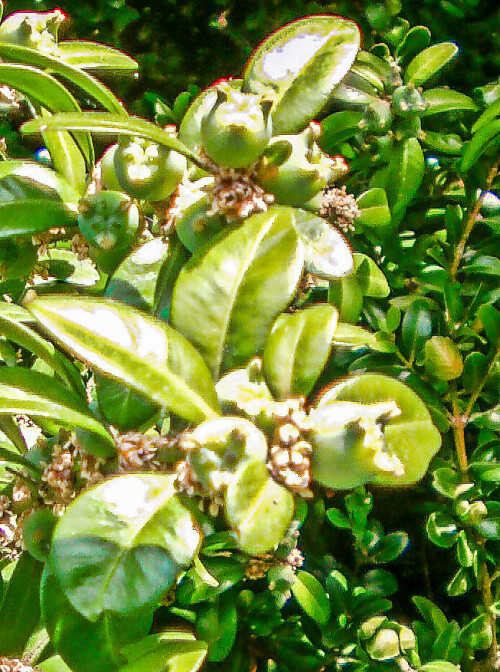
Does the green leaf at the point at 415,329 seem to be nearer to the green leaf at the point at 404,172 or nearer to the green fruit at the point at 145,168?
the green leaf at the point at 404,172

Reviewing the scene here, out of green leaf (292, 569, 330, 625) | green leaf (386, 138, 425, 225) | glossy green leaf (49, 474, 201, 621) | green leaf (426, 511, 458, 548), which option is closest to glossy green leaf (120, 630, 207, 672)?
glossy green leaf (49, 474, 201, 621)

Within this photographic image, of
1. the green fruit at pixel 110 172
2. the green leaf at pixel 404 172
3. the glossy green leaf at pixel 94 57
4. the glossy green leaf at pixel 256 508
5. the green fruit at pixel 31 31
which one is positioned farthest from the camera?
the green leaf at pixel 404 172

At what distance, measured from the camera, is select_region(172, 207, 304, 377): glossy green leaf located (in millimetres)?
652

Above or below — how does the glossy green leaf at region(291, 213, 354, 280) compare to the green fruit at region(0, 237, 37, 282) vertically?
above

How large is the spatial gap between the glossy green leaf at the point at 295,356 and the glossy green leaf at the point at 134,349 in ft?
0.25

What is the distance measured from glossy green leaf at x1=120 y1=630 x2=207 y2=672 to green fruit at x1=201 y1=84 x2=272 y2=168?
1.73 feet

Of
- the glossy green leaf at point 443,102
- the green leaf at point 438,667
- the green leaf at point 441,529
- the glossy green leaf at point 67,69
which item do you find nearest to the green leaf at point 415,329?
the green leaf at point 441,529

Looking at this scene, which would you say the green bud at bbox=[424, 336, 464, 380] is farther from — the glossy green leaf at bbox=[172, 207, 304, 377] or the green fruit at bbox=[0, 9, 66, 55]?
the green fruit at bbox=[0, 9, 66, 55]

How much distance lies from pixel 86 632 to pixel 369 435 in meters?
0.34

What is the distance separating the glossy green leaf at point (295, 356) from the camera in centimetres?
66

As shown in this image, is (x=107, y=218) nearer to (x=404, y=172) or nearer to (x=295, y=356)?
(x=295, y=356)

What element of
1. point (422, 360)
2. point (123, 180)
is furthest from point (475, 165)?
A: point (123, 180)

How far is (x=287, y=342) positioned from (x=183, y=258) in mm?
180

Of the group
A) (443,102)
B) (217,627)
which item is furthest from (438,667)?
(443,102)
